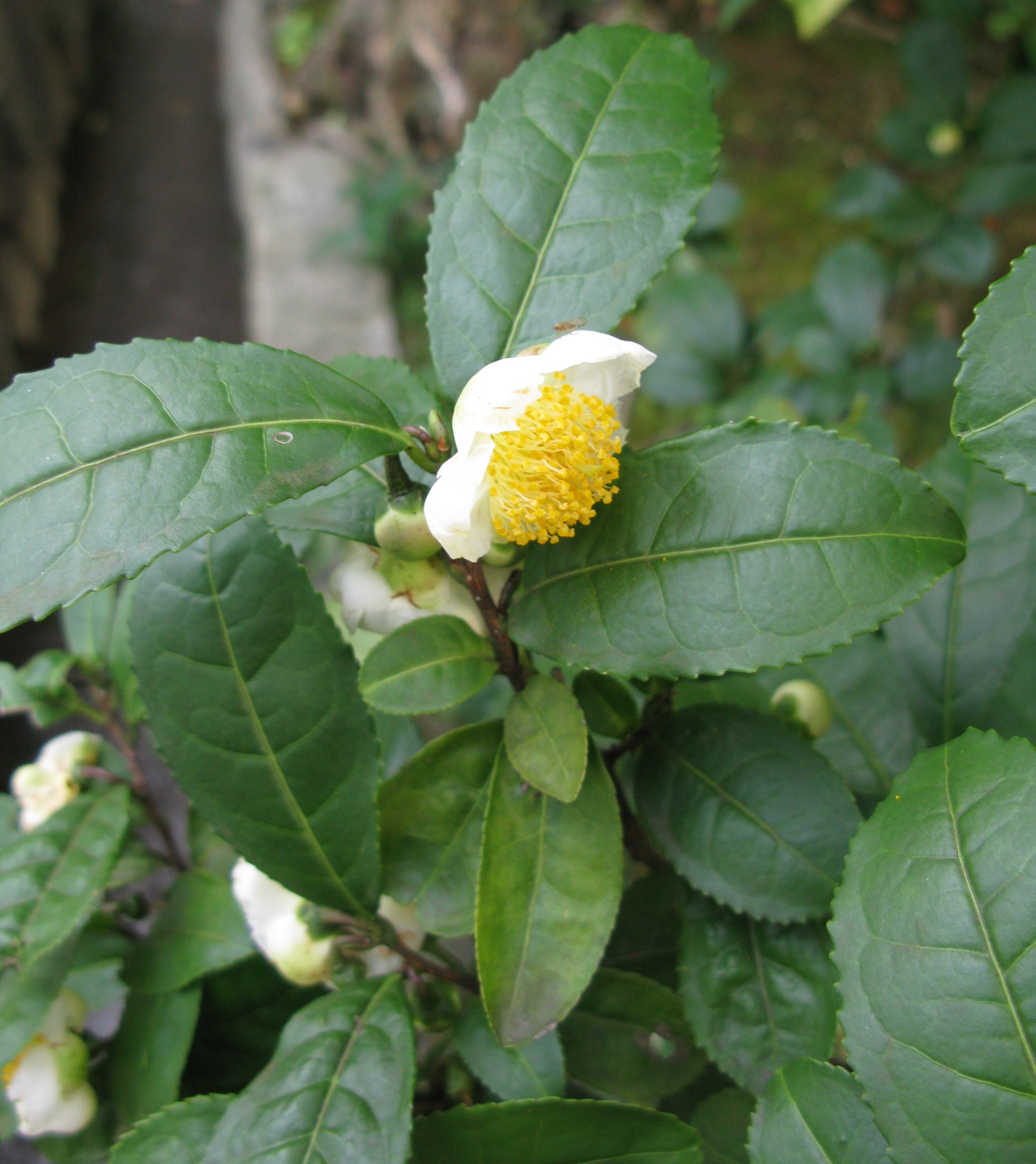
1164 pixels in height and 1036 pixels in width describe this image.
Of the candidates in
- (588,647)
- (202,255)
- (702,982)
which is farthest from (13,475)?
(202,255)

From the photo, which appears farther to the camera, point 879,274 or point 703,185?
point 879,274

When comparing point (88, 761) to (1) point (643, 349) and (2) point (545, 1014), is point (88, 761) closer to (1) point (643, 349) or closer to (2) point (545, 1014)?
(2) point (545, 1014)

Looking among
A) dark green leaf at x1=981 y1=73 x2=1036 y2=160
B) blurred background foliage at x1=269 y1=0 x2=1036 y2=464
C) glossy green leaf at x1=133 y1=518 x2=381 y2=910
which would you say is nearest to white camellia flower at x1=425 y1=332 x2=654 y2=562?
glossy green leaf at x1=133 y1=518 x2=381 y2=910

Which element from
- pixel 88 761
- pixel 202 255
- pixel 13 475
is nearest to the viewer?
pixel 13 475

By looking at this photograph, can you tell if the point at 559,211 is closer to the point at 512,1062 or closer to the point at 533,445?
the point at 533,445

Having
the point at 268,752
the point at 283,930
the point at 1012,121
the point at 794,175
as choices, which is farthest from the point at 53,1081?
the point at 794,175

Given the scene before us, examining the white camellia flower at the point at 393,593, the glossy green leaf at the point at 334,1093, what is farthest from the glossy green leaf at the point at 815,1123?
the white camellia flower at the point at 393,593
